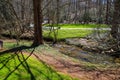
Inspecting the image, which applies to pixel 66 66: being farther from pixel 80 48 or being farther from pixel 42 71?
pixel 80 48

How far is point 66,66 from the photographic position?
13.0 metres

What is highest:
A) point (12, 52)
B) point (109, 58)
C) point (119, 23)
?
point (119, 23)

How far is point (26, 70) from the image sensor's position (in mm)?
11125

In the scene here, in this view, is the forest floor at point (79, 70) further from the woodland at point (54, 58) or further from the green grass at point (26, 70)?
the green grass at point (26, 70)

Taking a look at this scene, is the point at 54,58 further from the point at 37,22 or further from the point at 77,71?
the point at 37,22

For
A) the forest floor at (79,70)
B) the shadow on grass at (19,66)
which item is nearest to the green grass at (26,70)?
the shadow on grass at (19,66)

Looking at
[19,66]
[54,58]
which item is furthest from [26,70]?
[54,58]

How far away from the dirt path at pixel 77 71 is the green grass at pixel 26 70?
0.58 meters

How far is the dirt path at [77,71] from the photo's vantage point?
11914mm

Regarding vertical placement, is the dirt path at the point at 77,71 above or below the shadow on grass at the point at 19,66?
below

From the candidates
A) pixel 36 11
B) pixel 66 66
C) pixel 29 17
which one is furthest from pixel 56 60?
pixel 29 17

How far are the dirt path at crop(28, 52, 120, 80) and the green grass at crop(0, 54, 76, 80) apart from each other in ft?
1.92

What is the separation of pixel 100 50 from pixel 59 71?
29.4ft

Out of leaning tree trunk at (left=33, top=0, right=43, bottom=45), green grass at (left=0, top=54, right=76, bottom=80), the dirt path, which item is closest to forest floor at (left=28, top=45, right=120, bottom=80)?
the dirt path
